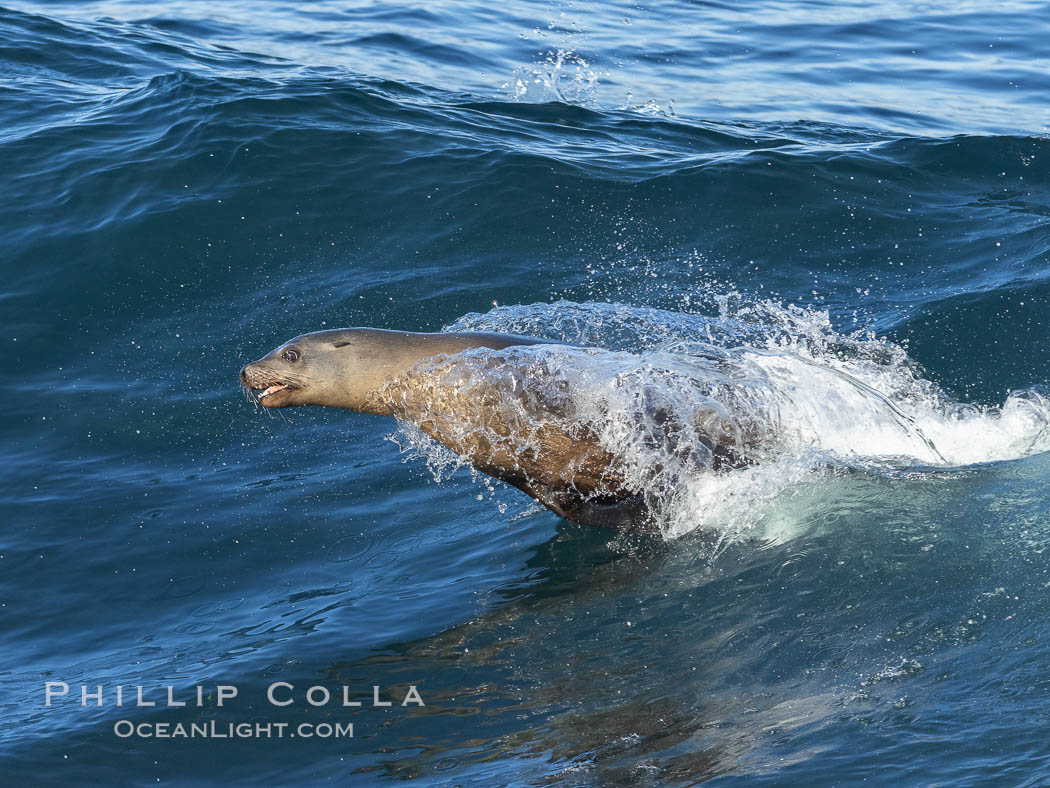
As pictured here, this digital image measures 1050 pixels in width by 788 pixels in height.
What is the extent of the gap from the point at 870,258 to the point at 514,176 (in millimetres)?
3984

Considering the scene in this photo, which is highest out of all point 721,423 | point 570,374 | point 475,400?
point 570,374

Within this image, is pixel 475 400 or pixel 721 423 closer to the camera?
pixel 475 400

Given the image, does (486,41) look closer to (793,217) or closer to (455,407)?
(793,217)

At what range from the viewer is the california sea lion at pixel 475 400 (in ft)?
23.7

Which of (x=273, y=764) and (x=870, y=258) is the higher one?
(x=870, y=258)

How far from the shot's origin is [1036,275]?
1102 cm

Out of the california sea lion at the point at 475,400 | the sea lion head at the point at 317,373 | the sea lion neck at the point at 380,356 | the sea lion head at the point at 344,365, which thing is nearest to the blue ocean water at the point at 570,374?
the california sea lion at the point at 475,400

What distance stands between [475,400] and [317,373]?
99 centimetres

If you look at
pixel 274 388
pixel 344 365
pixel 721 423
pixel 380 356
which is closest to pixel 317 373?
pixel 344 365

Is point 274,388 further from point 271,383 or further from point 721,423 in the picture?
point 721,423

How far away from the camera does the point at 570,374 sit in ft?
24.0

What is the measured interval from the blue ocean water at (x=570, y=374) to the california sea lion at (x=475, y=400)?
31 cm

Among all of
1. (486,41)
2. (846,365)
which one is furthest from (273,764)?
(486,41)

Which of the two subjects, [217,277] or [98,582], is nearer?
[98,582]
